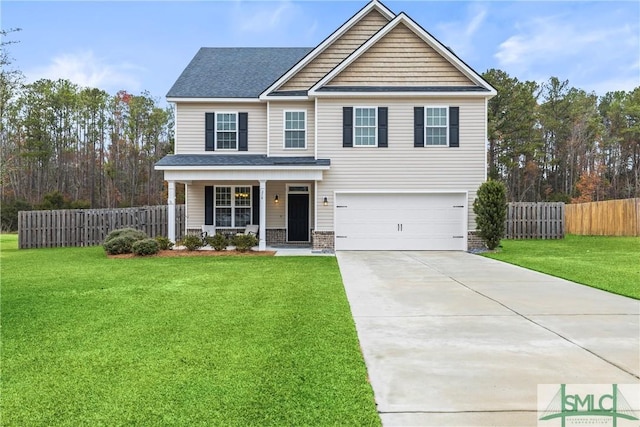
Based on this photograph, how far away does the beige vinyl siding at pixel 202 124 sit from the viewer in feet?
57.7

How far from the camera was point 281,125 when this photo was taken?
16953 mm

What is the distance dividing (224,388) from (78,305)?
450 centimetres

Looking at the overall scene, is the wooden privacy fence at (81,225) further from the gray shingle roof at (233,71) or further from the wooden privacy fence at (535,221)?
the wooden privacy fence at (535,221)

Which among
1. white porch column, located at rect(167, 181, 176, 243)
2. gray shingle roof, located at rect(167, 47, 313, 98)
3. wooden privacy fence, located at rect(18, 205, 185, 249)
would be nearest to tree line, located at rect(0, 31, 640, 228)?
wooden privacy fence, located at rect(18, 205, 185, 249)

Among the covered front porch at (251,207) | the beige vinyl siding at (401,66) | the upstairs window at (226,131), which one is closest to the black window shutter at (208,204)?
the covered front porch at (251,207)

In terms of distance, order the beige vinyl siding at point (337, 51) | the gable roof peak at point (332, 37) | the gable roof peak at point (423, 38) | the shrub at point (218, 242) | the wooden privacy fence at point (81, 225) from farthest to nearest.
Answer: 1. the wooden privacy fence at point (81, 225)
2. the beige vinyl siding at point (337, 51)
3. the gable roof peak at point (332, 37)
4. the gable roof peak at point (423, 38)
5. the shrub at point (218, 242)

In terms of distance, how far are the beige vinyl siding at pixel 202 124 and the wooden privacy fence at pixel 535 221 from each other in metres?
12.5

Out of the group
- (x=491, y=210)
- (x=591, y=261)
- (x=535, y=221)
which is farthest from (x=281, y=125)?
(x=535, y=221)

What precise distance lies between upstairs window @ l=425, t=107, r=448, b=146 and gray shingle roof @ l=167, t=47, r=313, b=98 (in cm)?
676

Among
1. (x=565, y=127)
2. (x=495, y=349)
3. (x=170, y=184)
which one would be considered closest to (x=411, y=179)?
(x=170, y=184)

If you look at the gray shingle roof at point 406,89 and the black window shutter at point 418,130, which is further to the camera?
the black window shutter at point 418,130

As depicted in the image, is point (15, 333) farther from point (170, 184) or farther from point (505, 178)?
point (505, 178)

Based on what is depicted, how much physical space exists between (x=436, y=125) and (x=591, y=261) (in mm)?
6763

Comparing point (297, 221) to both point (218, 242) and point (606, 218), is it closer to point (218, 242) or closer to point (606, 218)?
point (218, 242)
